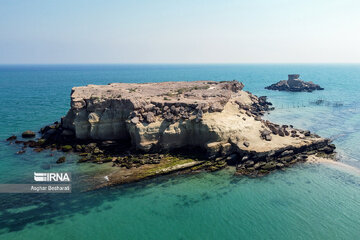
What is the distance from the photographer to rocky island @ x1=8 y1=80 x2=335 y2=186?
40059 millimetres

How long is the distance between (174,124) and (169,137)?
256 cm

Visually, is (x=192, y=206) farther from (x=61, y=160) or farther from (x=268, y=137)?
(x=61, y=160)

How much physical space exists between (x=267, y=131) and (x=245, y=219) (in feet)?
72.7

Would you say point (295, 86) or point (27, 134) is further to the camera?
point (295, 86)

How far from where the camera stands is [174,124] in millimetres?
43750

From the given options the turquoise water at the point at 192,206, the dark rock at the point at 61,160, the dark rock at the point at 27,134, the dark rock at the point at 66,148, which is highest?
the dark rock at the point at 27,134

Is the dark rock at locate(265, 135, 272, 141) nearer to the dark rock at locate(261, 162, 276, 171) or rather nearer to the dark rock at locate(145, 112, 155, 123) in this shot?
the dark rock at locate(261, 162, 276, 171)

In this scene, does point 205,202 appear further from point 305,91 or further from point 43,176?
point 305,91

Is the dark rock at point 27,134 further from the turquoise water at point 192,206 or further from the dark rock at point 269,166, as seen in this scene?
the dark rock at point 269,166

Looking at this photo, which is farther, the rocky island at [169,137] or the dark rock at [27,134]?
the dark rock at [27,134]

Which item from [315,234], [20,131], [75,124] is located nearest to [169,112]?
[75,124]

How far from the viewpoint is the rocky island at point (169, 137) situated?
40.1 meters

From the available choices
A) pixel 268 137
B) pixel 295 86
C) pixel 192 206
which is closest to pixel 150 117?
pixel 192 206

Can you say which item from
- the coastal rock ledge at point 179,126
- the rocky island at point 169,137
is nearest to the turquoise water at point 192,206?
the rocky island at point 169,137
